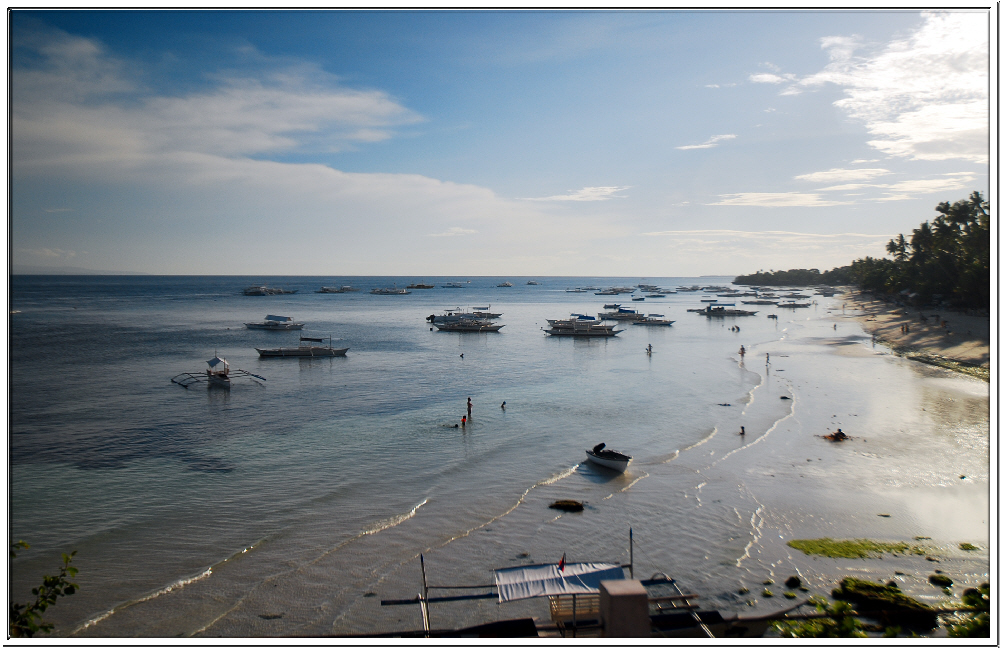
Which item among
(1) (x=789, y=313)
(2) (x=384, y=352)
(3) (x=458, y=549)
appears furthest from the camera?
(1) (x=789, y=313)

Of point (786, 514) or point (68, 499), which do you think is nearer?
point (786, 514)

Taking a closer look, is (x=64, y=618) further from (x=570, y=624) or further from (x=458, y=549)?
(x=570, y=624)

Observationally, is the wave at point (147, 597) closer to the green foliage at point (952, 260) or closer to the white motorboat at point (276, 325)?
the green foliage at point (952, 260)

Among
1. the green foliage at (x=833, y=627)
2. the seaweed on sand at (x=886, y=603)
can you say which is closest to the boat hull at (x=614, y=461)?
Result: the seaweed on sand at (x=886, y=603)

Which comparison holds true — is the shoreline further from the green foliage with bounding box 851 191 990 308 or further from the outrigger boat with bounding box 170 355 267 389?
the outrigger boat with bounding box 170 355 267 389

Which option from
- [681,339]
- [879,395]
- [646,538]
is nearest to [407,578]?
[646,538]

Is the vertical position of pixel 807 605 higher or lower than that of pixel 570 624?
lower

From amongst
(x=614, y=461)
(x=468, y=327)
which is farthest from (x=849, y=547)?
(x=468, y=327)
